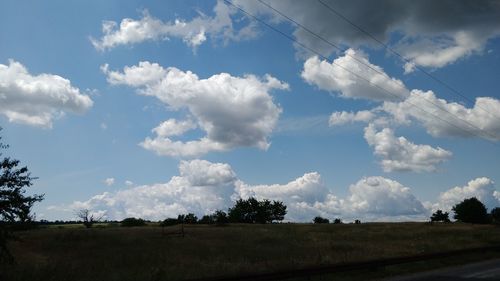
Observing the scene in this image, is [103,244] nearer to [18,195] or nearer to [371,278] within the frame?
[18,195]

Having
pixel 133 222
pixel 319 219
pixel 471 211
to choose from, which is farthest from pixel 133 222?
pixel 471 211

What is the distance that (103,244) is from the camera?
49.6 meters

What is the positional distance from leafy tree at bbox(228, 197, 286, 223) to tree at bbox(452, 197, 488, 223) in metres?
54.9

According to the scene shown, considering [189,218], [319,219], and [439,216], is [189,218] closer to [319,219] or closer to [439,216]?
[319,219]

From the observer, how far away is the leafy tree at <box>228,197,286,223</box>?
155 m

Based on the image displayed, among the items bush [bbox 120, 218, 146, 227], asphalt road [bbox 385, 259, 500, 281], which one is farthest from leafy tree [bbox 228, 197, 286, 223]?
asphalt road [bbox 385, 259, 500, 281]

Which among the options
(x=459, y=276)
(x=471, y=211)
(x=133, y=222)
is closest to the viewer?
(x=459, y=276)

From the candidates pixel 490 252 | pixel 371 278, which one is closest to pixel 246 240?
pixel 490 252

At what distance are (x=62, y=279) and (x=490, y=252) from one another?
26820mm

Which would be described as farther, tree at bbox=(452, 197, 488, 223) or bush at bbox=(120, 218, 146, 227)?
tree at bbox=(452, 197, 488, 223)

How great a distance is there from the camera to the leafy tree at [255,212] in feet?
508

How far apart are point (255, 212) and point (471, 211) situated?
63.6 m

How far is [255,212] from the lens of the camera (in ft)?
513

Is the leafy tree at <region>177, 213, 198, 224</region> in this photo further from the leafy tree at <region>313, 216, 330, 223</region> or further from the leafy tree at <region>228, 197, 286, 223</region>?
the leafy tree at <region>313, 216, 330, 223</region>
